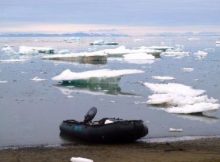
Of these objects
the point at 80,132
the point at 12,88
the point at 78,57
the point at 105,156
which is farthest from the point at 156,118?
the point at 78,57

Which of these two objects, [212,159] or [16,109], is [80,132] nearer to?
[212,159]

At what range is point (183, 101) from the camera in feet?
56.8

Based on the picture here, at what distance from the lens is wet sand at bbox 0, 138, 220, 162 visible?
10367mm

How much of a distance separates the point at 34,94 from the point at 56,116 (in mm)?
5395

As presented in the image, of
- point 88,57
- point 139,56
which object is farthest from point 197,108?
point 139,56

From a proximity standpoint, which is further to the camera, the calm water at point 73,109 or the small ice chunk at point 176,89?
the small ice chunk at point 176,89

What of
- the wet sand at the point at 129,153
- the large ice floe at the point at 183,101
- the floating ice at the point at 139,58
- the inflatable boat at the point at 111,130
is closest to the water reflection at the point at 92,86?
the large ice floe at the point at 183,101

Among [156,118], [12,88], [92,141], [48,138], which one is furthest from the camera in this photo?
[12,88]

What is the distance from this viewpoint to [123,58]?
48.6 metres

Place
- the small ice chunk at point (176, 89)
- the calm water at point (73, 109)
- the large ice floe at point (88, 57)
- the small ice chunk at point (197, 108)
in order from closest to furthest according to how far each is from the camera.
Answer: the calm water at point (73, 109), the small ice chunk at point (197, 108), the small ice chunk at point (176, 89), the large ice floe at point (88, 57)

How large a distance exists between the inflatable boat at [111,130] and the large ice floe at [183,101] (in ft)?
14.6

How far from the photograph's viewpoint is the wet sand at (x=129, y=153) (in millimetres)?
10367

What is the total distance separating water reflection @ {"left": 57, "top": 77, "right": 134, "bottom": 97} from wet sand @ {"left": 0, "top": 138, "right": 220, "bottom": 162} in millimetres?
10299

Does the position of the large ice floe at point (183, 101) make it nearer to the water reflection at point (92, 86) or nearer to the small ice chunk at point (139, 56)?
the water reflection at point (92, 86)
